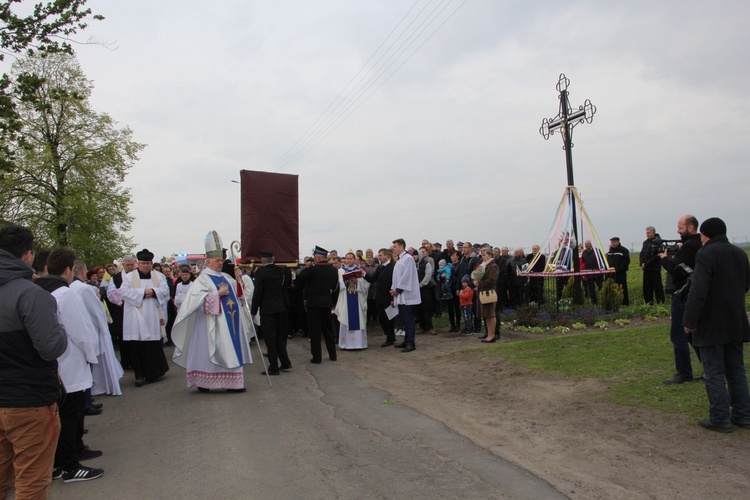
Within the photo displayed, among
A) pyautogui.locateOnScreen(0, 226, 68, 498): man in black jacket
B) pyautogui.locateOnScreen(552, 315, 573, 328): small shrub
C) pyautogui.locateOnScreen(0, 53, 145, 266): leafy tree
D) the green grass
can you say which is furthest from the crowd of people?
pyautogui.locateOnScreen(0, 53, 145, 266): leafy tree

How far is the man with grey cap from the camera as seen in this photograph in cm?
516

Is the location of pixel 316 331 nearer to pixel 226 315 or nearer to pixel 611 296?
pixel 226 315

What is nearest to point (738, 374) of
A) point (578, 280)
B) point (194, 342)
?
point (194, 342)

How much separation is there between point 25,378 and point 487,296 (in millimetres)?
8214

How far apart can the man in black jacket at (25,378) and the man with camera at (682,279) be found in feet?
20.1

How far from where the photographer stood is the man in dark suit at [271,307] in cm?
908

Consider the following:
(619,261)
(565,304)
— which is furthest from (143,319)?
(619,261)

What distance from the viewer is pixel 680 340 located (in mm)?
6453

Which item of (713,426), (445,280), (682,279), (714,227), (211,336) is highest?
(714,227)

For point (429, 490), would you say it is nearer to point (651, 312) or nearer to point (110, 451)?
point (110, 451)

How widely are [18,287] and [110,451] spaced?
2753 mm

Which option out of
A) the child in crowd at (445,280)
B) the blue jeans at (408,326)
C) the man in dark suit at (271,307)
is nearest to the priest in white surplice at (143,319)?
the man in dark suit at (271,307)

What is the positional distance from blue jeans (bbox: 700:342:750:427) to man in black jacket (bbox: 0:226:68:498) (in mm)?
5505

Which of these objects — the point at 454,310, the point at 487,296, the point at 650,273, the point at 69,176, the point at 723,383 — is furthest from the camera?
the point at 69,176
